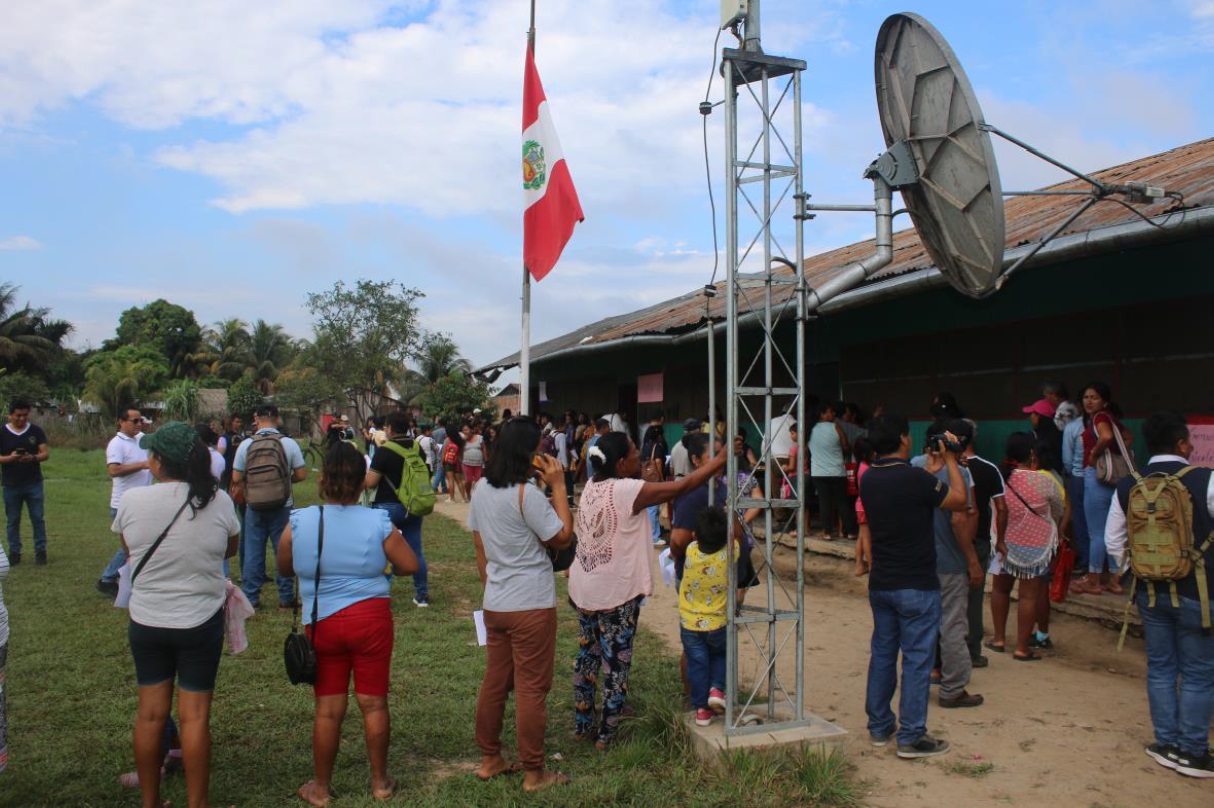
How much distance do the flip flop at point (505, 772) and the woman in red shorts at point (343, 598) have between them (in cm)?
48

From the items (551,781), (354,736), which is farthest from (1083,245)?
(354,736)

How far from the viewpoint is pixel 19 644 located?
6660mm

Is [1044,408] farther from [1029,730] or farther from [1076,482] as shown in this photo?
[1029,730]

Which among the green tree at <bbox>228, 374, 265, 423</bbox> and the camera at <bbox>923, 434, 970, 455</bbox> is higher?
the green tree at <bbox>228, 374, 265, 423</bbox>

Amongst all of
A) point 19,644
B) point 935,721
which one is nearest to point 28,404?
point 19,644

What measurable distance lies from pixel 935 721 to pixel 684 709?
57.7 inches

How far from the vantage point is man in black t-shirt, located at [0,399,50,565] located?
31.1 ft

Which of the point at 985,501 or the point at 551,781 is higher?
the point at 985,501

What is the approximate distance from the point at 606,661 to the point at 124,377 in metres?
39.7

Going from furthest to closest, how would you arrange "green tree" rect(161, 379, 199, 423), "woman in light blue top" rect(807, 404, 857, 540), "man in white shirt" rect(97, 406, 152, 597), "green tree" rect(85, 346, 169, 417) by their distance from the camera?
"green tree" rect(85, 346, 169, 417), "green tree" rect(161, 379, 199, 423), "woman in light blue top" rect(807, 404, 857, 540), "man in white shirt" rect(97, 406, 152, 597)

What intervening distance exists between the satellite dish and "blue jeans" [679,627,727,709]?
8.34 ft

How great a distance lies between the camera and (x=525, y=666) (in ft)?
13.6

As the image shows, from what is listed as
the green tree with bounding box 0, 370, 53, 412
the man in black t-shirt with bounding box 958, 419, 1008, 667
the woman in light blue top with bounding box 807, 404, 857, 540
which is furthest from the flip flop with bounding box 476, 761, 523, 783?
the green tree with bounding box 0, 370, 53, 412

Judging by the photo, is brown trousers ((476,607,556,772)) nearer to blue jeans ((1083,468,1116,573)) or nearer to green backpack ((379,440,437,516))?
green backpack ((379,440,437,516))
